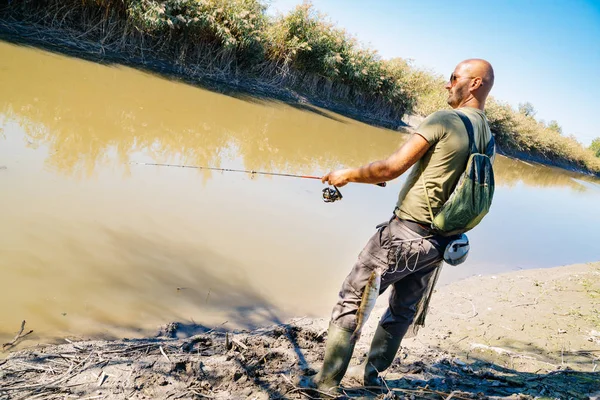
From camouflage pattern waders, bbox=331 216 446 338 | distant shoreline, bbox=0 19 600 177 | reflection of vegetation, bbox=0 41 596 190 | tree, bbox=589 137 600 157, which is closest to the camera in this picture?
camouflage pattern waders, bbox=331 216 446 338

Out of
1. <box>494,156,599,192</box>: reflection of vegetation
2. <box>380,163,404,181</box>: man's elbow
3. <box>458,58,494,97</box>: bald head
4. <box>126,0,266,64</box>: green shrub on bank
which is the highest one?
<box>126,0,266,64</box>: green shrub on bank

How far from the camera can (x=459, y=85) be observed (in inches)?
77.2

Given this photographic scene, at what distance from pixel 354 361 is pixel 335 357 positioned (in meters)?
0.63

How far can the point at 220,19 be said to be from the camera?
520 inches

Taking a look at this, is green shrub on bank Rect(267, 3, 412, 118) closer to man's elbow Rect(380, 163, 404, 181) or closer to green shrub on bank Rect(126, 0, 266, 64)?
green shrub on bank Rect(126, 0, 266, 64)

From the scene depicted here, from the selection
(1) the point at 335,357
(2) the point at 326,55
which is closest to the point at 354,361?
(1) the point at 335,357

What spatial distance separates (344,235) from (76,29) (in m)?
10.6

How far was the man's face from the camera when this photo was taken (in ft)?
6.37

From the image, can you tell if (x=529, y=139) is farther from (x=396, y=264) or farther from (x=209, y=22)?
(x=396, y=264)

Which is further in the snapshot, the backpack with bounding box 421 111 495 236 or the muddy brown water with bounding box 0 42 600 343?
the muddy brown water with bounding box 0 42 600 343

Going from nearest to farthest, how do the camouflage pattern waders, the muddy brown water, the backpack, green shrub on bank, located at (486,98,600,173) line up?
the backpack < the camouflage pattern waders < the muddy brown water < green shrub on bank, located at (486,98,600,173)

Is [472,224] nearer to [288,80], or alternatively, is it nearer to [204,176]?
[204,176]

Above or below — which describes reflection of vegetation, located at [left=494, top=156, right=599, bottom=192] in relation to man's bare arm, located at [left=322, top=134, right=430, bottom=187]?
above

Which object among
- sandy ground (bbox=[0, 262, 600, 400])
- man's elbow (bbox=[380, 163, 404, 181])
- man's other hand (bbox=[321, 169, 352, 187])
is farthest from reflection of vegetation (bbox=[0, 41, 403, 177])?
man's elbow (bbox=[380, 163, 404, 181])
